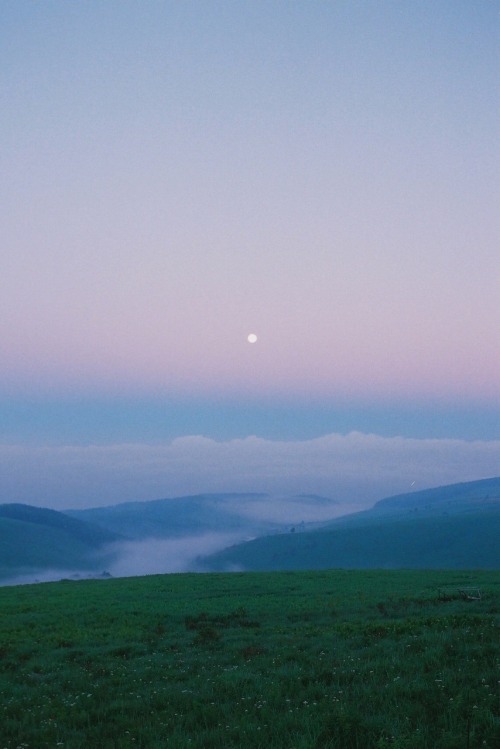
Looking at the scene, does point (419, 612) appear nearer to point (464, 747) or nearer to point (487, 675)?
point (487, 675)

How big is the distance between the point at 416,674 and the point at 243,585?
1259 inches

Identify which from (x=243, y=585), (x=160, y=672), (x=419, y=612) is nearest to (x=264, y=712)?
(x=160, y=672)

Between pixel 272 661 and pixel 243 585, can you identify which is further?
pixel 243 585

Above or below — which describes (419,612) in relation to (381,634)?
below

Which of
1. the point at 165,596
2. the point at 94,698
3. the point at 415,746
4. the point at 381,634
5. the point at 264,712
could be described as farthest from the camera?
the point at 165,596

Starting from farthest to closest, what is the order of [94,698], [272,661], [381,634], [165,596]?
[165,596], [381,634], [272,661], [94,698]

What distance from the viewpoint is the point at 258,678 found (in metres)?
13.3

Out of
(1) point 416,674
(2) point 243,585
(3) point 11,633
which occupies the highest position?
(1) point 416,674

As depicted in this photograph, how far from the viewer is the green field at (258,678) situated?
966cm

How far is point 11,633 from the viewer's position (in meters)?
25.1

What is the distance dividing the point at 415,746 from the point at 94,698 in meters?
8.21

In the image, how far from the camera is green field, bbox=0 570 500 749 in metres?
9.66

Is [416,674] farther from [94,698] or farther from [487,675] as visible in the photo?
[94,698]

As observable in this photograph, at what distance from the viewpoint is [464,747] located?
8.62m
